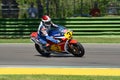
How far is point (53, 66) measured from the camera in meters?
13.5

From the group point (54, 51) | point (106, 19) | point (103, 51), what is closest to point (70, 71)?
point (54, 51)

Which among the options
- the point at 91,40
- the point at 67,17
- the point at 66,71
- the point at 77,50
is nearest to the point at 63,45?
the point at 77,50

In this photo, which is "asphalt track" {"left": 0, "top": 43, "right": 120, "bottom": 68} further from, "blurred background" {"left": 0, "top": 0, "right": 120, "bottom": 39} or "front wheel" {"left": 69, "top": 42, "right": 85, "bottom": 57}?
"blurred background" {"left": 0, "top": 0, "right": 120, "bottom": 39}

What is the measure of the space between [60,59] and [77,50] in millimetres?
791

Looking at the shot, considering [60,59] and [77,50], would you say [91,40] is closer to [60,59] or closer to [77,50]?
[77,50]

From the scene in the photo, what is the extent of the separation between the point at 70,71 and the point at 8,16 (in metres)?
16.2

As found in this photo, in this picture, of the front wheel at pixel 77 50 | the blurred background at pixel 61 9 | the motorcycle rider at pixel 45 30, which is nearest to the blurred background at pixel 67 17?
the blurred background at pixel 61 9

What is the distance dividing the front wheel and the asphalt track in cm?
19

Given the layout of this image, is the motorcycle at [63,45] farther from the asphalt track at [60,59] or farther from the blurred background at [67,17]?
the blurred background at [67,17]

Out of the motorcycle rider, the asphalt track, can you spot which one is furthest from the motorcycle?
the asphalt track

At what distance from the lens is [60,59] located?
51.6 ft

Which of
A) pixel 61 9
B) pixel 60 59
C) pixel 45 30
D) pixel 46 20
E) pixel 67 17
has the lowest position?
pixel 67 17

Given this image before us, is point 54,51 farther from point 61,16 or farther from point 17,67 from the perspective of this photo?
point 61,16

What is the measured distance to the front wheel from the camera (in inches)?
632
